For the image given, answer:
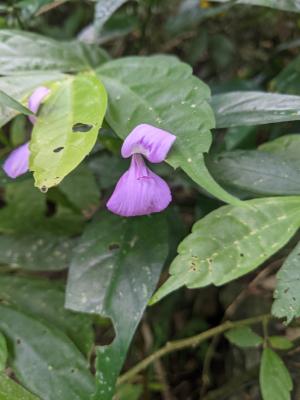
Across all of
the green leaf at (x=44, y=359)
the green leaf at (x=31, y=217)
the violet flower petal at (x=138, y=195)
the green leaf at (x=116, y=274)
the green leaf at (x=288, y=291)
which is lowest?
the green leaf at (x=31, y=217)

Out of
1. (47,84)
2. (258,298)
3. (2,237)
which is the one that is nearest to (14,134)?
(2,237)

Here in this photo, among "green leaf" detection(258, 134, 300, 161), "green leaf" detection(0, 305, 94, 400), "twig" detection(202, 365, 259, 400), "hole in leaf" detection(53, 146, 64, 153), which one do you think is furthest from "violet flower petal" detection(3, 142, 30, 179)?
"twig" detection(202, 365, 259, 400)

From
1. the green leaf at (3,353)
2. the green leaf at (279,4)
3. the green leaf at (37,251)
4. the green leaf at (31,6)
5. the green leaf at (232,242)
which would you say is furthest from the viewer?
the green leaf at (31,6)

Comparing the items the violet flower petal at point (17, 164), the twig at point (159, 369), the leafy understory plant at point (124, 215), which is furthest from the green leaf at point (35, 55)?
the twig at point (159, 369)

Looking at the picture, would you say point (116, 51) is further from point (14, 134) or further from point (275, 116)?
point (275, 116)

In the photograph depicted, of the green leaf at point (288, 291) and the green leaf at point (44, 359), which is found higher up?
the green leaf at point (288, 291)

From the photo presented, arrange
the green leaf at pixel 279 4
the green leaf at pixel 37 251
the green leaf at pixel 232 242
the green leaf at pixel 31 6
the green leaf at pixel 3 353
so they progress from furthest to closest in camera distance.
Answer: the green leaf at pixel 31 6 < the green leaf at pixel 37 251 < the green leaf at pixel 279 4 < the green leaf at pixel 3 353 < the green leaf at pixel 232 242

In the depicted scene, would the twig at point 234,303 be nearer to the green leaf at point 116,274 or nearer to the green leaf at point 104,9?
the green leaf at point 116,274

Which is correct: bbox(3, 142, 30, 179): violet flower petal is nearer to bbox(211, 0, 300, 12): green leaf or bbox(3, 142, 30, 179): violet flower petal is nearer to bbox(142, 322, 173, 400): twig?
bbox(211, 0, 300, 12): green leaf
